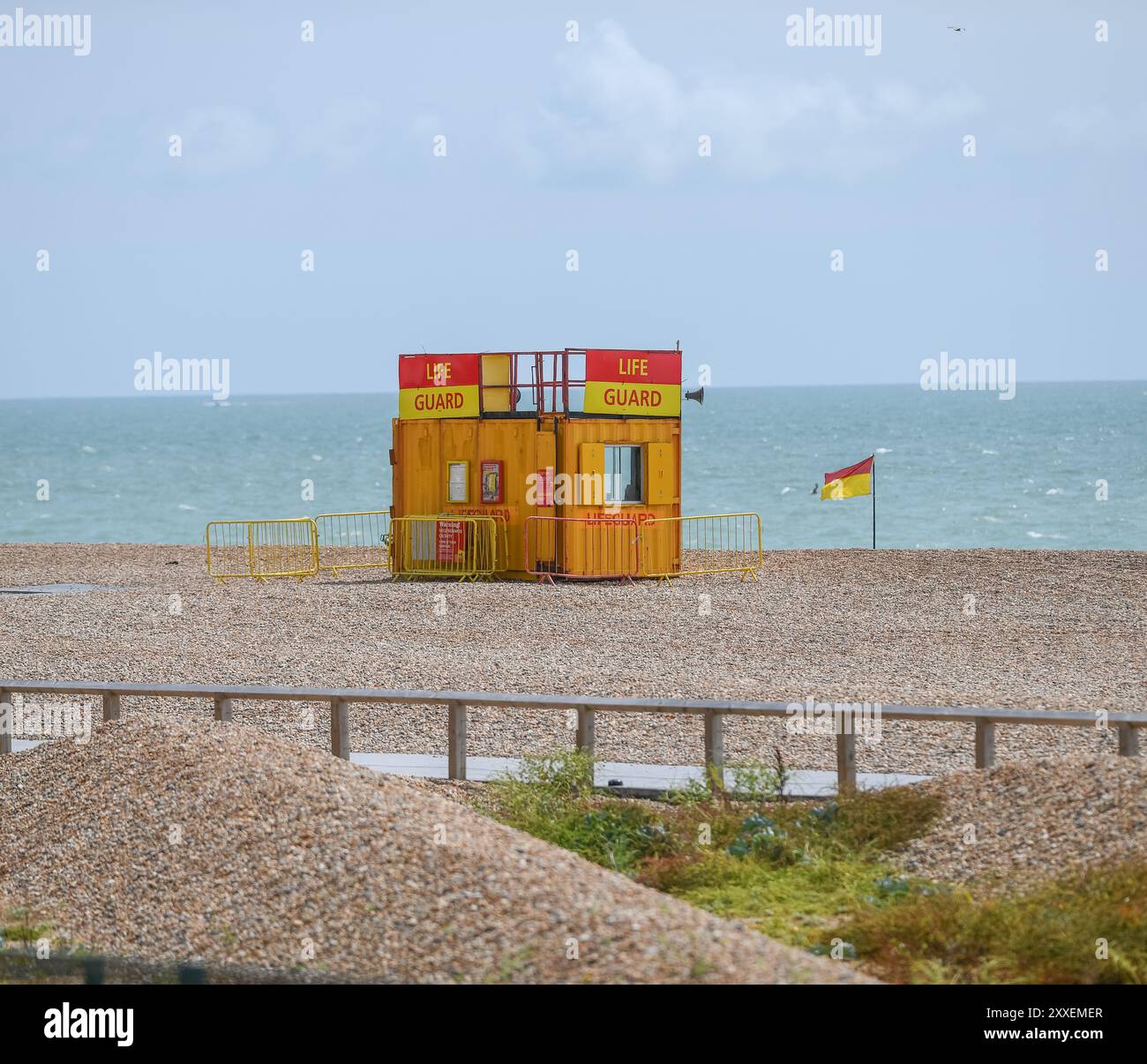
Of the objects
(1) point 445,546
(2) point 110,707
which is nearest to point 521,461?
(1) point 445,546

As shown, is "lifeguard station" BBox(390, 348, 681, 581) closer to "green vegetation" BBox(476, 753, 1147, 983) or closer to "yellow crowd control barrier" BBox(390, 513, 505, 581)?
"yellow crowd control barrier" BBox(390, 513, 505, 581)

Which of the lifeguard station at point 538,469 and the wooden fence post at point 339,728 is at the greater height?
the lifeguard station at point 538,469

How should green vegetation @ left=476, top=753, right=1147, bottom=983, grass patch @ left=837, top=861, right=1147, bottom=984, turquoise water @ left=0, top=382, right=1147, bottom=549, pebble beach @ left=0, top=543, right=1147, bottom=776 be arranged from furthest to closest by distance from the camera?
turquoise water @ left=0, top=382, right=1147, bottom=549 → pebble beach @ left=0, top=543, right=1147, bottom=776 → green vegetation @ left=476, top=753, right=1147, bottom=983 → grass patch @ left=837, top=861, right=1147, bottom=984

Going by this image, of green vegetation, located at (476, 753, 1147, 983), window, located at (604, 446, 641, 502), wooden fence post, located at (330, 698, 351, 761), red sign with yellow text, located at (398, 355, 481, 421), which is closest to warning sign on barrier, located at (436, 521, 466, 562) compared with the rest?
red sign with yellow text, located at (398, 355, 481, 421)

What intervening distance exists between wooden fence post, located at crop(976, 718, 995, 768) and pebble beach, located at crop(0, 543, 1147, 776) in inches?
19.6

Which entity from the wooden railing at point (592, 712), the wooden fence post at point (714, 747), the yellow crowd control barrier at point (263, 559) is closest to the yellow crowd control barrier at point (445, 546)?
the yellow crowd control barrier at point (263, 559)

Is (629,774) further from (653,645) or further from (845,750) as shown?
(653,645)

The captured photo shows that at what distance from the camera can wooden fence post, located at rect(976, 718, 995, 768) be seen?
9867 mm

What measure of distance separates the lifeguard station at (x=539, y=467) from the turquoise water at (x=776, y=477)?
24.5m

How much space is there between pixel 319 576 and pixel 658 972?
804 inches

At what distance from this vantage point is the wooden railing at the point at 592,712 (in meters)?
9.73

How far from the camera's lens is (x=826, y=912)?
26.6ft

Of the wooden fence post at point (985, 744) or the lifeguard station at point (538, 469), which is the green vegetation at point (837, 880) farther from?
the lifeguard station at point (538, 469)

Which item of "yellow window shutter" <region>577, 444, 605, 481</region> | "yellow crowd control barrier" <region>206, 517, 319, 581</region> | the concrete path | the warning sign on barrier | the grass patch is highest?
"yellow window shutter" <region>577, 444, 605, 481</region>
